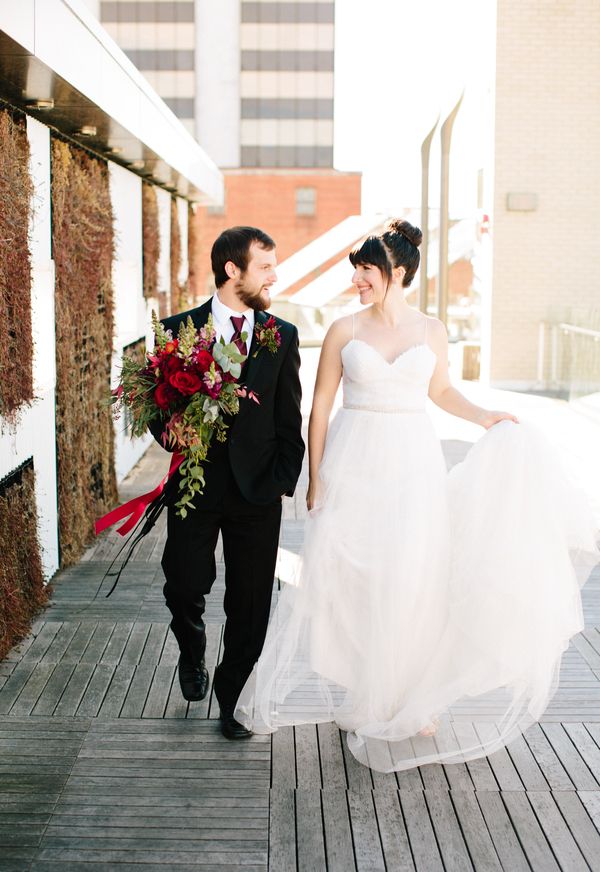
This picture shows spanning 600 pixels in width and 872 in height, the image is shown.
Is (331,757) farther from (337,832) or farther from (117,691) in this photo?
(117,691)

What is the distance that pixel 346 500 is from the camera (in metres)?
3.95

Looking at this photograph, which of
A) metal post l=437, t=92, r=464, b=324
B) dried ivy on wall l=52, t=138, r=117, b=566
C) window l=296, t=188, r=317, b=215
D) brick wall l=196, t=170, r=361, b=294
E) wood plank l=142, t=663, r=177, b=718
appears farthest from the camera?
window l=296, t=188, r=317, b=215

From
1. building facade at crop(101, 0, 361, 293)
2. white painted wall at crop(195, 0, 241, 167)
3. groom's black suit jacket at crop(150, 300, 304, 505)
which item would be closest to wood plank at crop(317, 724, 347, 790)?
groom's black suit jacket at crop(150, 300, 304, 505)

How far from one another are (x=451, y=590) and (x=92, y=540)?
383 cm

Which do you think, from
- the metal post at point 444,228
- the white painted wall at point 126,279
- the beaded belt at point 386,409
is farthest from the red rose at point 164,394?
the metal post at point 444,228

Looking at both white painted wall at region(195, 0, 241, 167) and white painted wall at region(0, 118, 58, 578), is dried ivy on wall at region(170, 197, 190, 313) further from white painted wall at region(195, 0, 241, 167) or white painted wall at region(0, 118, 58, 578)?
white painted wall at region(195, 0, 241, 167)

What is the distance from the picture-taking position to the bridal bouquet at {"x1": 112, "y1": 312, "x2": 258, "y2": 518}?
3631 mm

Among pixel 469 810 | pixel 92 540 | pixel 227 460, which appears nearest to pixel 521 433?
pixel 227 460

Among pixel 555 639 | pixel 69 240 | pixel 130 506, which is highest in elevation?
pixel 69 240

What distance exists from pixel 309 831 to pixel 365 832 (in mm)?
178

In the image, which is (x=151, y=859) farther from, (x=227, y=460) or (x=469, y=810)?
(x=227, y=460)

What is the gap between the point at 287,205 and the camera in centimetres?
5750

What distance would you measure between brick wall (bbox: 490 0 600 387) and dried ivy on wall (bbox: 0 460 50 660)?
37.9ft

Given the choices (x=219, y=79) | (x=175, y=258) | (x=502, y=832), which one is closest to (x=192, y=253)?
(x=175, y=258)
